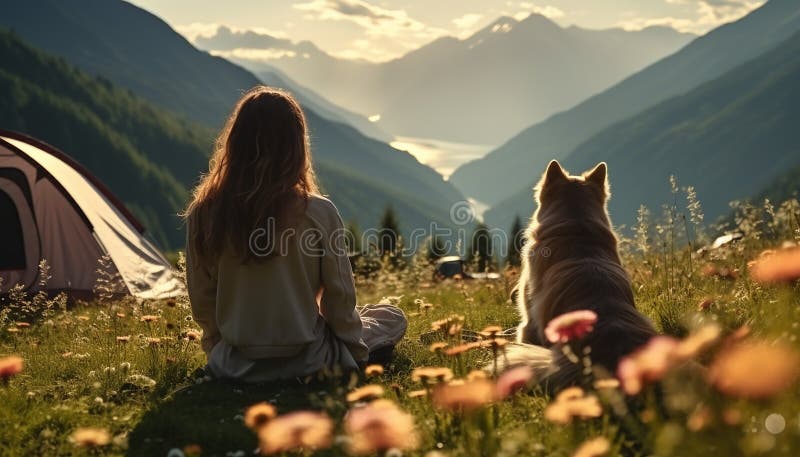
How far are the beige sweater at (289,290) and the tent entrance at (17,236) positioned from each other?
28.5 feet

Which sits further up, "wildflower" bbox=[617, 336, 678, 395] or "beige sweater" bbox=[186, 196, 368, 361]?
"beige sweater" bbox=[186, 196, 368, 361]

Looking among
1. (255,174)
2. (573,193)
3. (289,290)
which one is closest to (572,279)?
(573,193)

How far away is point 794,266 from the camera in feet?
9.21

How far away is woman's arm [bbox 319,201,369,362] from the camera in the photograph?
18.6 feet

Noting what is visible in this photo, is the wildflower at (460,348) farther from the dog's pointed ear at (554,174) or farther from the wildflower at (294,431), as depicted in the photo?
the dog's pointed ear at (554,174)

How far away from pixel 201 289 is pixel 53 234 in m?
8.82

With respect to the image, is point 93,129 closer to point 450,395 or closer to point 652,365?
point 450,395

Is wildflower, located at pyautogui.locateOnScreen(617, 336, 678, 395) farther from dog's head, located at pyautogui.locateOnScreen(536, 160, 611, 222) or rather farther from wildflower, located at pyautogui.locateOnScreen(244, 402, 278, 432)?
dog's head, located at pyautogui.locateOnScreen(536, 160, 611, 222)

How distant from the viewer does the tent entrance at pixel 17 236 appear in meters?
12.9

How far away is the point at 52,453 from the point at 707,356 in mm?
4234

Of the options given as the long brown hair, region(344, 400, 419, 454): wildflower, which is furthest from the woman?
region(344, 400, 419, 454): wildflower

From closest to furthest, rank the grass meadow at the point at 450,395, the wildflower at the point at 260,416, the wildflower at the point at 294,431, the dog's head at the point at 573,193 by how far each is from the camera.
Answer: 1. the wildflower at the point at 294,431
2. the grass meadow at the point at 450,395
3. the wildflower at the point at 260,416
4. the dog's head at the point at 573,193

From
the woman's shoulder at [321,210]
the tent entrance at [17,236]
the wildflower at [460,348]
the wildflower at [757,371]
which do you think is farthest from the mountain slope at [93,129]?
the wildflower at [757,371]

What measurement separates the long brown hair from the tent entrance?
895 centimetres
